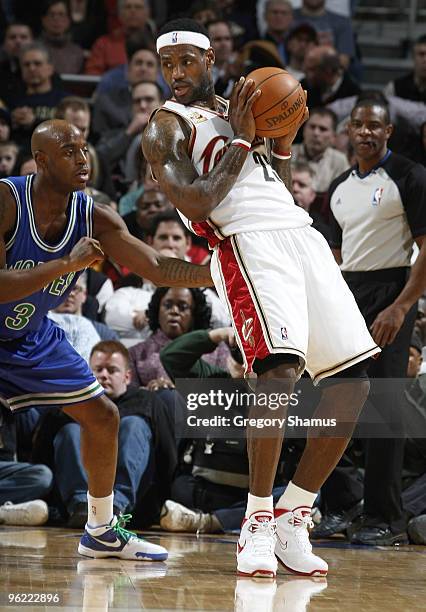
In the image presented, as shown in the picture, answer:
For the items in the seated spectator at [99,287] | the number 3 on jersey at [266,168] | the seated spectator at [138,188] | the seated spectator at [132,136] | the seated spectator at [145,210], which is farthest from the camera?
the seated spectator at [132,136]

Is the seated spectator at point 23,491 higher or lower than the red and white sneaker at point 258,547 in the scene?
lower

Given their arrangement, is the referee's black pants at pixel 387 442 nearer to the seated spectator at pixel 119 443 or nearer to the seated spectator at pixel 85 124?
the seated spectator at pixel 119 443

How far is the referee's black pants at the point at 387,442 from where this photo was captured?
5223 mm

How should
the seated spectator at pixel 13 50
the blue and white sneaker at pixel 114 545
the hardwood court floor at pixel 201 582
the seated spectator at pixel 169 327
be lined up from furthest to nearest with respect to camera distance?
the seated spectator at pixel 13 50 < the seated spectator at pixel 169 327 < the blue and white sneaker at pixel 114 545 < the hardwood court floor at pixel 201 582

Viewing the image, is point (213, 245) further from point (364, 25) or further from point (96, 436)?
point (364, 25)

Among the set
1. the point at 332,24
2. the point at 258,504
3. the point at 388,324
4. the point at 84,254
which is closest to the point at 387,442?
the point at 388,324

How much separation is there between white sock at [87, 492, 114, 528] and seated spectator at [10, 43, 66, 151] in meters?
5.37

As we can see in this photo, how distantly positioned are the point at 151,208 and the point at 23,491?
2.74 m

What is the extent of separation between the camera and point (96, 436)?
442 centimetres

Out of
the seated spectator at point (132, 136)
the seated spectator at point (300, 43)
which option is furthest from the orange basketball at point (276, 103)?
the seated spectator at point (300, 43)

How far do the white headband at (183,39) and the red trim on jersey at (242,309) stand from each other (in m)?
0.84

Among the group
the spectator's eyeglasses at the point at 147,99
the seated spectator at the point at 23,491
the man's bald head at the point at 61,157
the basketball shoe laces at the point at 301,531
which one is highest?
the spectator's eyeglasses at the point at 147,99

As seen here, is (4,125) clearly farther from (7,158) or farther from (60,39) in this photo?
(60,39)

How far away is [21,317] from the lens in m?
4.36
